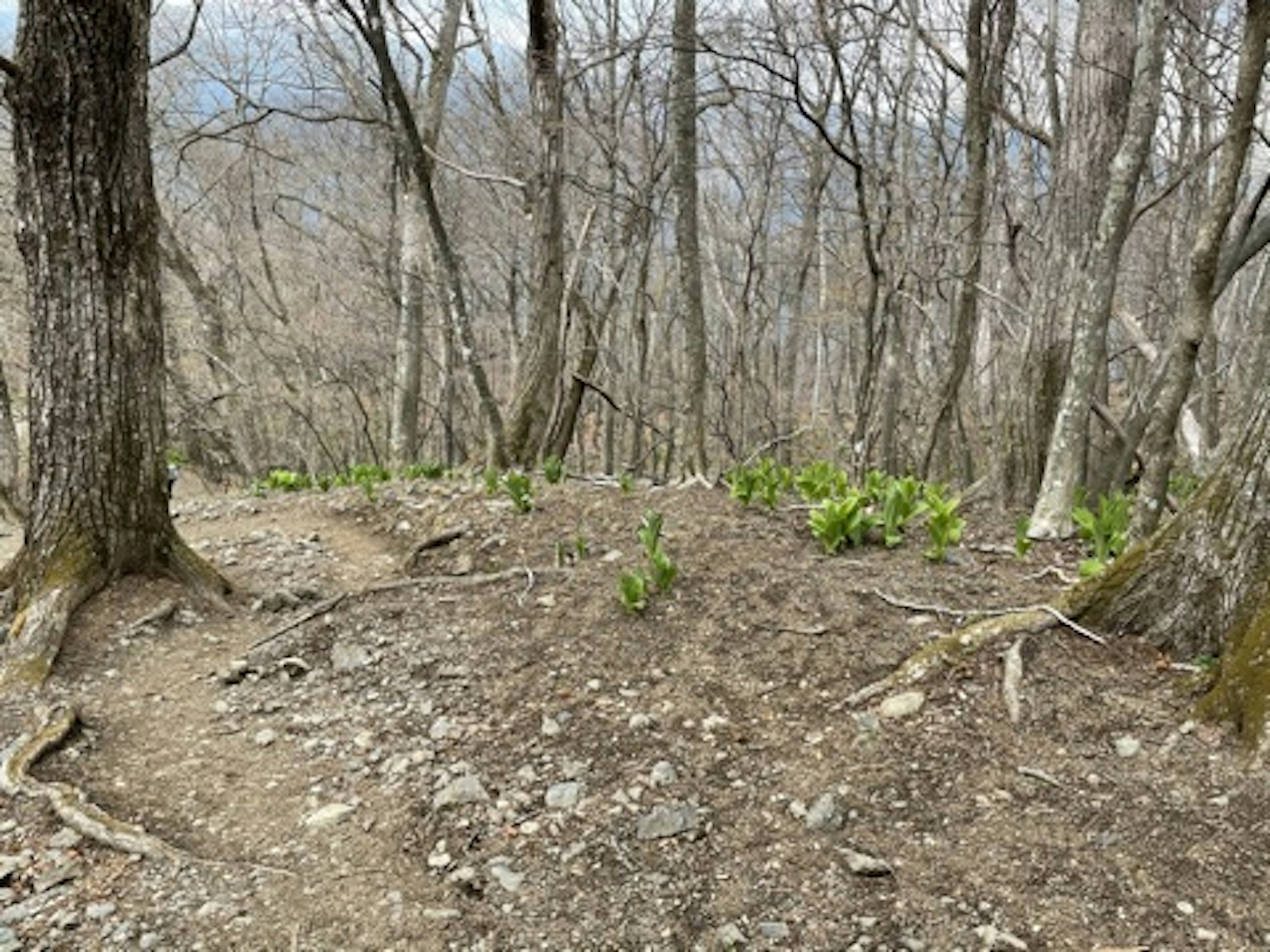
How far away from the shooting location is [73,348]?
4.24 meters

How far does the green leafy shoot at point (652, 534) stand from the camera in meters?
4.47

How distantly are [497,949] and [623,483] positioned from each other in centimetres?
426

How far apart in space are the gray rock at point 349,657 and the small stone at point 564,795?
153cm

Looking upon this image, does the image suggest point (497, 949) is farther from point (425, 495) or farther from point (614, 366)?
point (614, 366)

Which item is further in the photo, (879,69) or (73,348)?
(879,69)

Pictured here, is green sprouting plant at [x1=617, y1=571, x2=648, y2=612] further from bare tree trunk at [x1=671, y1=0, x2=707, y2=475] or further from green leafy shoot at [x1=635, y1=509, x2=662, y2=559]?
bare tree trunk at [x1=671, y1=0, x2=707, y2=475]

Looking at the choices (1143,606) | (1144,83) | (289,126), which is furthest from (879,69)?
(289,126)

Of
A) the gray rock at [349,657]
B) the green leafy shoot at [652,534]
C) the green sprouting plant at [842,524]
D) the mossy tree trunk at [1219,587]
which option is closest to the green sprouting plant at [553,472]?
the green leafy shoot at [652,534]

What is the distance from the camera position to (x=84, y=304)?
4219mm

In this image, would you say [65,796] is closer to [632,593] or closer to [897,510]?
[632,593]

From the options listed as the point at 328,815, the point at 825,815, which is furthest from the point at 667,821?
the point at 328,815

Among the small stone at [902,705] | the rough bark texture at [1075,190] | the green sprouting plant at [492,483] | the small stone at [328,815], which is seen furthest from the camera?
the green sprouting plant at [492,483]

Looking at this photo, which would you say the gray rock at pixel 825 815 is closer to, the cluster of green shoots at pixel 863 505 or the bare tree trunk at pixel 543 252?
the cluster of green shoots at pixel 863 505

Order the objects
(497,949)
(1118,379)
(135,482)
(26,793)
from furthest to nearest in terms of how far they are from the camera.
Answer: (1118,379), (135,482), (26,793), (497,949)
